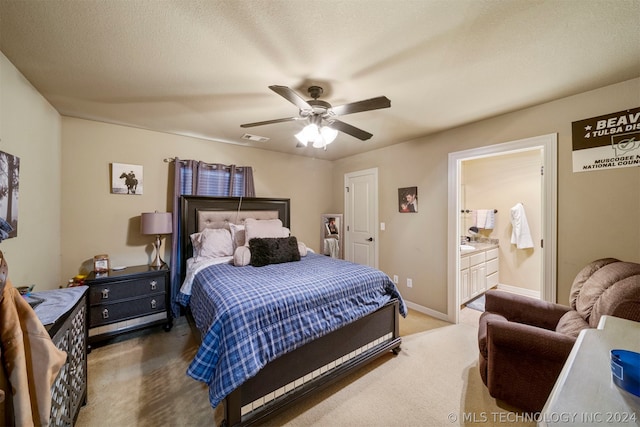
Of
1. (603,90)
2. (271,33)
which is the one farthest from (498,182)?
(271,33)

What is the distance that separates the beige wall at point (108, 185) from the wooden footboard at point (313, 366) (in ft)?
7.97

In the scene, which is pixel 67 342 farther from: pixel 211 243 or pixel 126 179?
pixel 126 179

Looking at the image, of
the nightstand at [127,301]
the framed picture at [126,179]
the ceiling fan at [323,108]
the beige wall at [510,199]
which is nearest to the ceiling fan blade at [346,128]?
the ceiling fan at [323,108]

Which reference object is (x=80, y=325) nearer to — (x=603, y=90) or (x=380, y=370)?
(x=380, y=370)

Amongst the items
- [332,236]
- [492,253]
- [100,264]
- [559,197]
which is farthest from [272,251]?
[492,253]

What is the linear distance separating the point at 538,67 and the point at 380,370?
2769 mm

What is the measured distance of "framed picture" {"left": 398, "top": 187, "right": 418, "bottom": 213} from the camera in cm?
352

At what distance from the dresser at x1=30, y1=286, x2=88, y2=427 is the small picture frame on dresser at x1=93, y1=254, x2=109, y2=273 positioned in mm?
1160

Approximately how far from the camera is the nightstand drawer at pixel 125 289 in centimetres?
242

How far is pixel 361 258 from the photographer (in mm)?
4371

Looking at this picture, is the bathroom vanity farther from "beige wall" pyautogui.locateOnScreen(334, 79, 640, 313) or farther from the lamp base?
the lamp base

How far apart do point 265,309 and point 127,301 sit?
192 centimetres

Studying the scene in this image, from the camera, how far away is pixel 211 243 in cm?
302

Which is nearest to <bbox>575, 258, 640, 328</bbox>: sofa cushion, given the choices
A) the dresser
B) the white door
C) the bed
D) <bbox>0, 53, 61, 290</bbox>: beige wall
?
the bed
